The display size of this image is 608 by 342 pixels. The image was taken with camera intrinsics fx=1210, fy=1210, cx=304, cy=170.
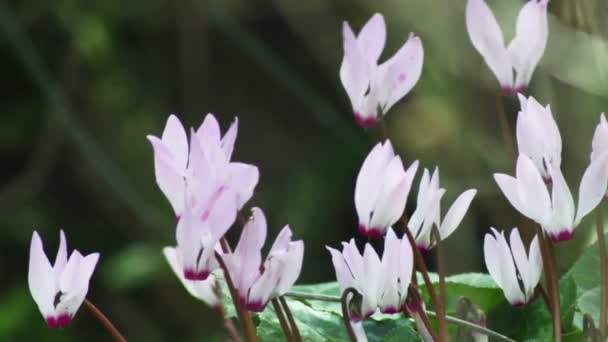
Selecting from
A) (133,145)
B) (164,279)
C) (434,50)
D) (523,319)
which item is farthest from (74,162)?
(523,319)

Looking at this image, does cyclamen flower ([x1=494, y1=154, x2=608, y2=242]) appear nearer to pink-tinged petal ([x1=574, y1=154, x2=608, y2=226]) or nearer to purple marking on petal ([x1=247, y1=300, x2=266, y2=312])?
pink-tinged petal ([x1=574, y1=154, x2=608, y2=226])

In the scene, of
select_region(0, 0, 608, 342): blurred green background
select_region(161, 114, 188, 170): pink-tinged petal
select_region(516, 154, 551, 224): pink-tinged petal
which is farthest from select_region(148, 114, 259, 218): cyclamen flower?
select_region(0, 0, 608, 342): blurred green background

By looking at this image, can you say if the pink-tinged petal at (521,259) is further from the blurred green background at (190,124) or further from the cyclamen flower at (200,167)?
the blurred green background at (190,124)

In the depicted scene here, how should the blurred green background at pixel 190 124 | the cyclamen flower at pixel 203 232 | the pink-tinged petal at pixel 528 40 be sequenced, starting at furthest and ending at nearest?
the blurred green background at pixel 190 124, the pink-tinged petal at pixel 528 40, the cyclamen flower at pixel 203 232

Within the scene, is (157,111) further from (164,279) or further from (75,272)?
(75,272)

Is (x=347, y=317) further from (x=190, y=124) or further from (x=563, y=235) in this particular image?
(x=190, y=124)

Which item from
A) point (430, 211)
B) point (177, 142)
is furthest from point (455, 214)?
point (177, 142)

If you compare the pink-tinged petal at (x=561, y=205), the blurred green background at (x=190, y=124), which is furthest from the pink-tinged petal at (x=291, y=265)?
the blurred green background at (x=190, y=124)
